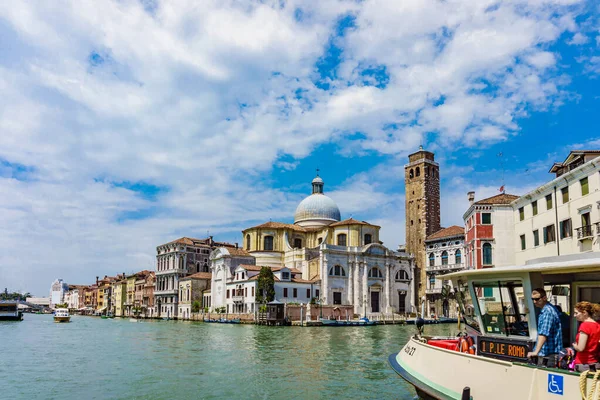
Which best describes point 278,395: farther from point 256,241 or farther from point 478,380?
point 256,241

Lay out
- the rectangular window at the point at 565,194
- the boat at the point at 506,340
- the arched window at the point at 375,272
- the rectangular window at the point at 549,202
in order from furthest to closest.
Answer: the arched window at the point at 375,272 < the rectangular window at the point at 549,202 < the rectangular window at the point at 565,194 < the boat at the point at 506,340

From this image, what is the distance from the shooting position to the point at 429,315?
6225cm

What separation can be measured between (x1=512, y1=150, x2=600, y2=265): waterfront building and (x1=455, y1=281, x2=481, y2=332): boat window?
535 inches

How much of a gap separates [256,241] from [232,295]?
879cm

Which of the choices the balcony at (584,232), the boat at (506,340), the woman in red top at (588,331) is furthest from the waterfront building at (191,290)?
the woman in red top at (588,331)

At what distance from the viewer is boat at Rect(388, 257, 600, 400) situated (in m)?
7.23

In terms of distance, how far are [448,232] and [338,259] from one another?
12924mm

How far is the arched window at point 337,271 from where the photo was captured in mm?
59419

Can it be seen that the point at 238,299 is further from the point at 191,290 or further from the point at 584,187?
the point at 584,187

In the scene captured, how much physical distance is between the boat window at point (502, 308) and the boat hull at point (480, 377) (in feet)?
2.63

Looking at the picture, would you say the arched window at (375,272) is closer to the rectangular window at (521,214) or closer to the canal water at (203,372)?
the rectangular window at (521,214)

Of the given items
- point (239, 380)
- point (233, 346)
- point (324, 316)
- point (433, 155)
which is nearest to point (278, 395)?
point (239, 380)

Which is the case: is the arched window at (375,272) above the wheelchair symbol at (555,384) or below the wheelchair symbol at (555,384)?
above

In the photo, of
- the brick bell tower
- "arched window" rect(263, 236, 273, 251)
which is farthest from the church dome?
the brick bell tower
